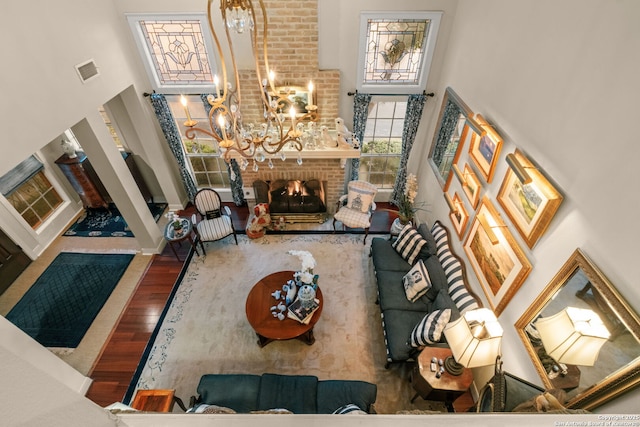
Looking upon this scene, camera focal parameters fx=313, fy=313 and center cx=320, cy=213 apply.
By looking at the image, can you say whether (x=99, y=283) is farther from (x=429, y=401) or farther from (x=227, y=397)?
(x=429, y=401)

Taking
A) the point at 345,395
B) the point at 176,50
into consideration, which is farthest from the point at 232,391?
the point at 176,50

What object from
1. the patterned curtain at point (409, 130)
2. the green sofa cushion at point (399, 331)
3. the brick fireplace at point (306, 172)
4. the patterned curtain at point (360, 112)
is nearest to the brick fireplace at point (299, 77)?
the brick fireplace at point (306, 172)

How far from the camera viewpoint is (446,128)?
4879 millimetres

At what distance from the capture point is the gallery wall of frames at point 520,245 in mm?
1981

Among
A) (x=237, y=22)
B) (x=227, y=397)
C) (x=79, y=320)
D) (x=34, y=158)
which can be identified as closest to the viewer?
(x=237, y=22)

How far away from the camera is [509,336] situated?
313 cm

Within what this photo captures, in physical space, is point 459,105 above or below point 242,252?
above

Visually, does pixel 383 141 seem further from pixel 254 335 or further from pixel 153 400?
pixel 153 400

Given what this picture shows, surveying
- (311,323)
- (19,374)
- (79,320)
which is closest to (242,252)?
(311,323)

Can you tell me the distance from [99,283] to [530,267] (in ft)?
19.7

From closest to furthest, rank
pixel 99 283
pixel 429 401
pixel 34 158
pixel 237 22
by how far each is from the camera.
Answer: pixel 237 22, pixel 429 401, pixel 99 283, pixel 34 158

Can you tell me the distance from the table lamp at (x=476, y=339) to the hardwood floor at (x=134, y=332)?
149 cm

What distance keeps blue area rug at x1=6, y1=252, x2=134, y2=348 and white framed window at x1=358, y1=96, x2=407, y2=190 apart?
15.8 ft

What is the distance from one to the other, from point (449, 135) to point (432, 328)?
9.56ft
